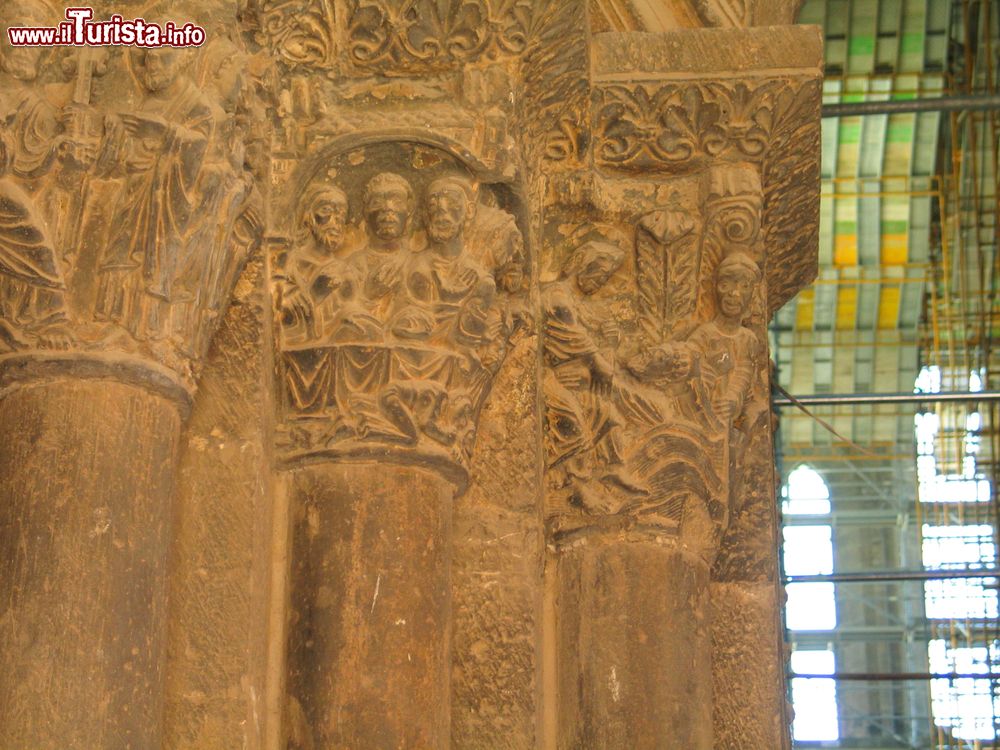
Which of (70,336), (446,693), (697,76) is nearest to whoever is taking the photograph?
(70,336)

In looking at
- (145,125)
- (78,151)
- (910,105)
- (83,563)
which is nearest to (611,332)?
(145,125)

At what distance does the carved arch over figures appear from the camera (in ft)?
12.0

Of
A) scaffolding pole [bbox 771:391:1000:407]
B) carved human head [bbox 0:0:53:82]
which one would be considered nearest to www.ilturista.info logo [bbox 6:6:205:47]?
carved human head [bbox 0:0:53:82]

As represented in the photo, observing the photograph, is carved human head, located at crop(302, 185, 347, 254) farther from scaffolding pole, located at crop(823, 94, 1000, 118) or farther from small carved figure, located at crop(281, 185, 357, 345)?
scaffolding pole, located at crop(823, 94, 1000, 118)

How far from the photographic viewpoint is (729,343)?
13.8 ft

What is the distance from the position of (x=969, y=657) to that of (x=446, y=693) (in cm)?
1409

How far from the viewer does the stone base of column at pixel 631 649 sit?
12.8ft

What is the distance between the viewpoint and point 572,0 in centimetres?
394

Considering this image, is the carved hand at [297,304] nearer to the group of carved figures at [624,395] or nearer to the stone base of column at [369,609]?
the stone base of column at [369,609]

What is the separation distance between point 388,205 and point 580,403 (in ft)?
2.27

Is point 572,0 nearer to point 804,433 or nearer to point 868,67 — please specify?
point 868,67

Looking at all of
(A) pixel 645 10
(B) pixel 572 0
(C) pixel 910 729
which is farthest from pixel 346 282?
(C) pixel 910 729

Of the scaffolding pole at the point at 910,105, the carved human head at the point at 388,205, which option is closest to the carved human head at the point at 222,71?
the carved human head at the point at 388,205

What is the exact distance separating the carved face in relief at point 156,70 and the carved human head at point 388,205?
1.77 feet
